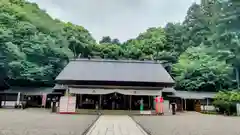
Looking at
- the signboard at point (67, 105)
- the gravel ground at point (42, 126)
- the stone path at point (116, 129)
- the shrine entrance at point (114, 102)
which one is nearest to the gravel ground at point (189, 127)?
the stone path at point (116, 129)

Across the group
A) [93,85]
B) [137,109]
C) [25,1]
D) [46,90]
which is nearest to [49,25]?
[25,1]

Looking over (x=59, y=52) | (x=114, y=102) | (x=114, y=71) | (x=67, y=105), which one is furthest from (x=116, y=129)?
(x=59, y=52)

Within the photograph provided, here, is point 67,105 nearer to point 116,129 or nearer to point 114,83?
point 114,83

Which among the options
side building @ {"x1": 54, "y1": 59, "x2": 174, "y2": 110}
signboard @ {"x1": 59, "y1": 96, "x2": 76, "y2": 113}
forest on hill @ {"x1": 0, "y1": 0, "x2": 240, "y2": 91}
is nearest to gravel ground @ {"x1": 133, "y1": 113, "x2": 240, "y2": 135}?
side building @ {"x1": 54, "y1": 59, "x2": 174, "y2": 110}

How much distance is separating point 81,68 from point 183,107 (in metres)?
12.3

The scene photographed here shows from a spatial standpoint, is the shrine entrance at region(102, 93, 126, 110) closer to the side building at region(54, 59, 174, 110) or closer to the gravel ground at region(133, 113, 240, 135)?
the side building at region(54, 59, 174, 110)

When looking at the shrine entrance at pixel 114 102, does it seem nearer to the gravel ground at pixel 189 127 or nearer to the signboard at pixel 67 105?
the signboard at pixel 67 105

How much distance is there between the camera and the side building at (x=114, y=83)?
58.3 feet

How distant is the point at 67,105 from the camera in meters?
16.5

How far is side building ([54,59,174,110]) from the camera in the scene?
Result: 58.3ft

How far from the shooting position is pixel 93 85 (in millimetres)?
18125

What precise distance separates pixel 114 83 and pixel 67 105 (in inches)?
159

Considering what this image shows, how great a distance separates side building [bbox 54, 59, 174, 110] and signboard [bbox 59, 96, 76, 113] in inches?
46.3

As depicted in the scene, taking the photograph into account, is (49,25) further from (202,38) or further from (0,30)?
(202,38)
